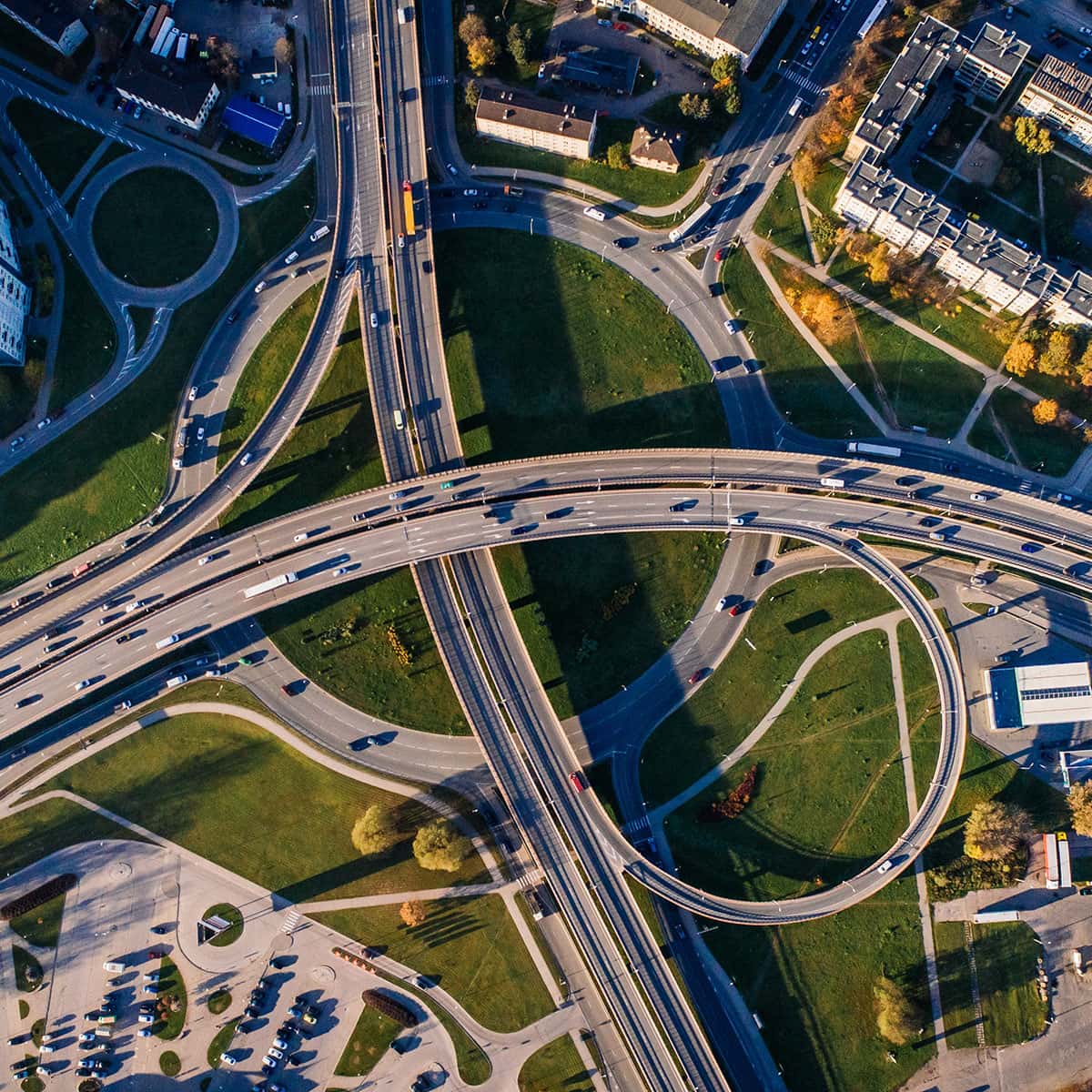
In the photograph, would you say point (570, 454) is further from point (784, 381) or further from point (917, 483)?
point (917, 483)

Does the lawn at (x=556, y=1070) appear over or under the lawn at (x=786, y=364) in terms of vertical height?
under

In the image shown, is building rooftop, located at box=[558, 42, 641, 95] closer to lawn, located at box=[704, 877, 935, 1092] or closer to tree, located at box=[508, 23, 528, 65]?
tree, located at box=[508, 23, 528, 65]

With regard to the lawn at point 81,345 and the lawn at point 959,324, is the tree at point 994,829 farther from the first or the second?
the lawn at point 81,345

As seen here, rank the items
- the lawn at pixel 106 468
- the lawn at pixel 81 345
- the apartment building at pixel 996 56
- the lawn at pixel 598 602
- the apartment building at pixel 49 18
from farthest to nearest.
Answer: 1. the lawn at pixel 81 345
2. the lawn at pixel 106 468
3. the lawn at pixel 598 602
4. the apartment building at pixel 49 18
5. the apartment building at pixel 996 56

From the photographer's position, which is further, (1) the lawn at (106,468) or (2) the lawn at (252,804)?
(1) the lawn at (106,468)

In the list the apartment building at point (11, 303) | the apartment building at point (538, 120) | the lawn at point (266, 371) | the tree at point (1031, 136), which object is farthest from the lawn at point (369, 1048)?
the tree at point (1031, 136)

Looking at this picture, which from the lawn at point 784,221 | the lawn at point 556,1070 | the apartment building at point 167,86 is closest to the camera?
the lawn at point 556,1070

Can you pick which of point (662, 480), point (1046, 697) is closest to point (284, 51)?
point (662, 480)
